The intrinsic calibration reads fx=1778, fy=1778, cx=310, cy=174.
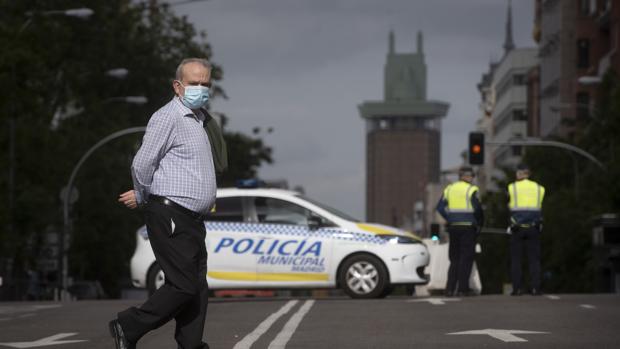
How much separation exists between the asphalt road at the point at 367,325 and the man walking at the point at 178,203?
8.89ft

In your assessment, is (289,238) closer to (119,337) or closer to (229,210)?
(229,210)

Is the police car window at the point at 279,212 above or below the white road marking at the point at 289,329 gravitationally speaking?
above

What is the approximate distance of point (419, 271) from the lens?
25.8 metres

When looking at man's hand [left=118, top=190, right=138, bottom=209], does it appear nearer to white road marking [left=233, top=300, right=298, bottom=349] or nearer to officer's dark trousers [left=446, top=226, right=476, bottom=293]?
white road marking [left=233, top=300, right=298, bottom=349]

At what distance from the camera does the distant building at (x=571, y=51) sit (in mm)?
87812

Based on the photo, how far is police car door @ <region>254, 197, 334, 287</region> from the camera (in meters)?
25.3

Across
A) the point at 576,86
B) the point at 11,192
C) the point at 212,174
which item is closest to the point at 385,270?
the point at 212,174

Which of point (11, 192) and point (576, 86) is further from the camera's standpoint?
point (576, 86)

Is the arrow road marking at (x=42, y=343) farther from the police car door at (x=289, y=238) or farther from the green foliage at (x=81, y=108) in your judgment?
the green foliage at (x=81, y=108)

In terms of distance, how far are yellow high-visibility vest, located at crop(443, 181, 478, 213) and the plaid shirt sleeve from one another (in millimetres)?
14986

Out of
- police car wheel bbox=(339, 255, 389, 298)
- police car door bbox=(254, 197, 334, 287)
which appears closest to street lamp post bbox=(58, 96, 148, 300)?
police car door bbox=(254, 197, 334, 287)

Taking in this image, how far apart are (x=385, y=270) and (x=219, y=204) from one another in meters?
2.55

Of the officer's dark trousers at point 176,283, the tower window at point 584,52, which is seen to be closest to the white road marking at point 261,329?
the officer's dark trousers at point 176,283

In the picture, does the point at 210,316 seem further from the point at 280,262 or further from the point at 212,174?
the point at 212,174
